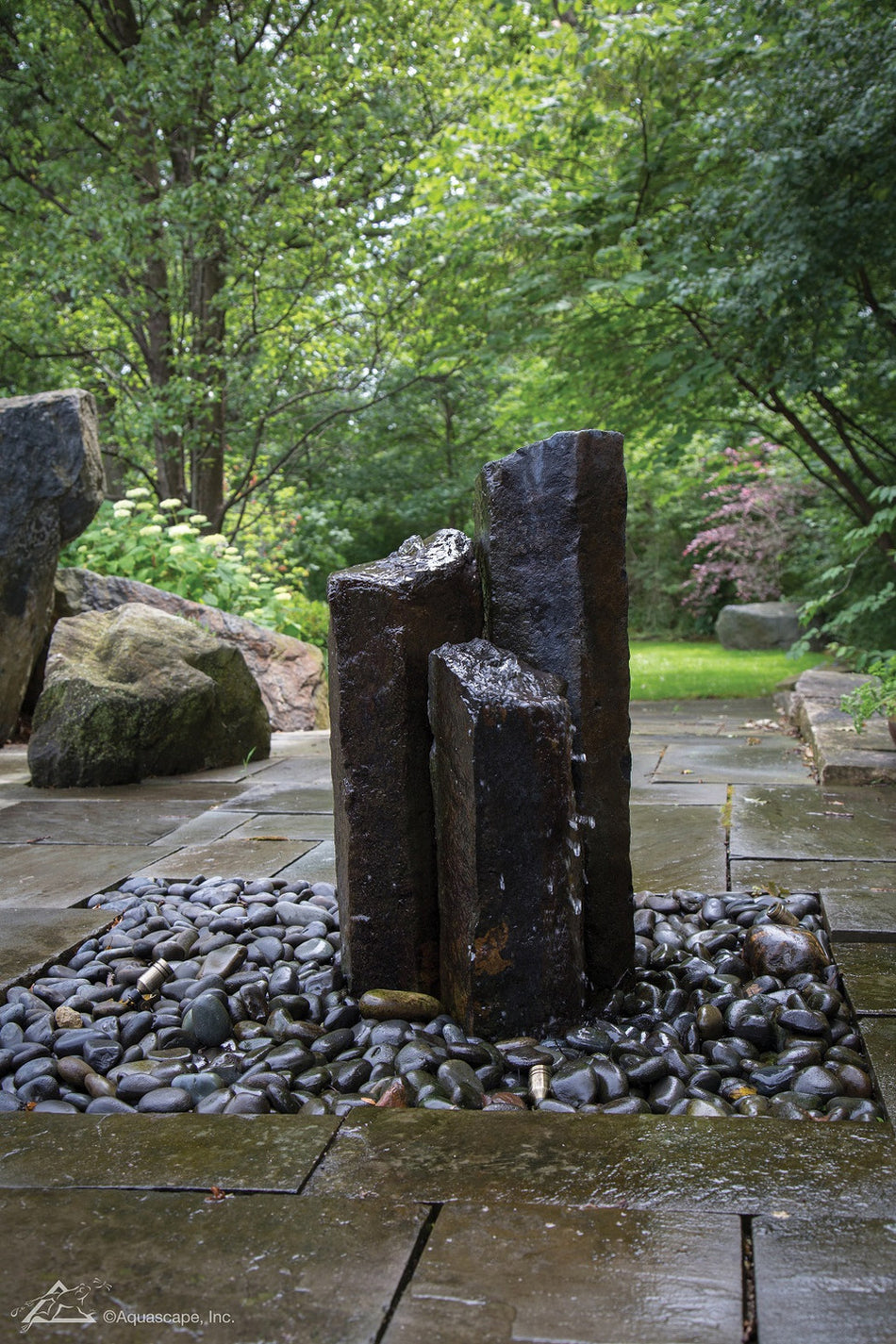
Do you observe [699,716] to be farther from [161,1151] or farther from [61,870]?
[161,1151]

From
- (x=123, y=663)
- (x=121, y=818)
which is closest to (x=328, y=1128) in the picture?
(x=121, y=818)

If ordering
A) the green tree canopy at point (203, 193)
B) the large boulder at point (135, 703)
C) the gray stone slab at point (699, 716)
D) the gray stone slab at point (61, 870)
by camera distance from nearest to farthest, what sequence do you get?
the gray stone slab at point (61, 870) → the large boulder at point (135, 703) → the gray stone slab at point (699, 716) → the green tree canopy at point (203, 193)

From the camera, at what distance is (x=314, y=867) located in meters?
3.52

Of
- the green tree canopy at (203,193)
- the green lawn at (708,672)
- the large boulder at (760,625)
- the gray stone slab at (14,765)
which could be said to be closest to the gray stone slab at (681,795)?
the gray stone slab at (14,765)

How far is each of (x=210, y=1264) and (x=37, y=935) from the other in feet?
5.52

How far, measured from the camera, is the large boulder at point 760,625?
16.2 m

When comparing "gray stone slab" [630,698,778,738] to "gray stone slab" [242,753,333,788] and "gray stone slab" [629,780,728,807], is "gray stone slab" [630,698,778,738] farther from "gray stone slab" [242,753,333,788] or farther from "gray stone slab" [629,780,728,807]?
"gray stone slab" [242,753,333,788]

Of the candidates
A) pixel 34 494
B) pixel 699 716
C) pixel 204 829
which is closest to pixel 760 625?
pixel 699 716

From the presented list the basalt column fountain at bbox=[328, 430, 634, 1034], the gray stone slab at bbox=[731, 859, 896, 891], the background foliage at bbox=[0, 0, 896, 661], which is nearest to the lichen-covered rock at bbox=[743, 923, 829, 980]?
the basalt column fountain at bbox=[328, 430, 634, 1034]

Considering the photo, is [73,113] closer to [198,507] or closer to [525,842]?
[198,507]

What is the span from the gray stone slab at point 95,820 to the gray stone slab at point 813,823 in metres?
2.21

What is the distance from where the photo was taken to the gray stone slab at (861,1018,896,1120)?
1.80 m

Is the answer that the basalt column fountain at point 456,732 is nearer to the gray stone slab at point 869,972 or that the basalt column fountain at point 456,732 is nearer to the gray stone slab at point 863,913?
the gray stone slab at point 869,972

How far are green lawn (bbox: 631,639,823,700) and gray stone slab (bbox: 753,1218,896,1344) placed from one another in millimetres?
6838
